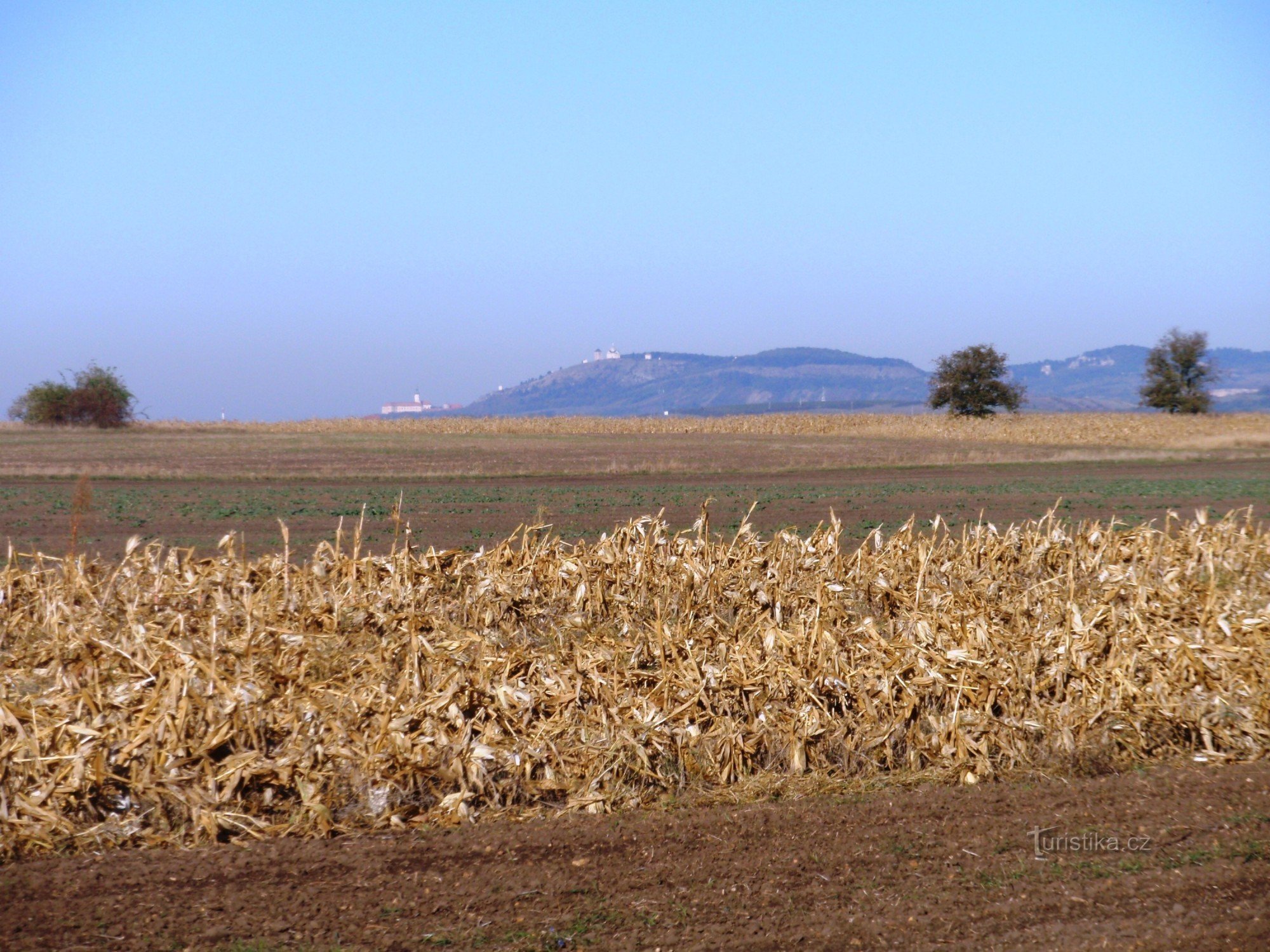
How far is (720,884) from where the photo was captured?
4.33 meters

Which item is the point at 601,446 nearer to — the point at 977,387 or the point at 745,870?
the point at 977,387

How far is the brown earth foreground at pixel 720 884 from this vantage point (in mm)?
3896

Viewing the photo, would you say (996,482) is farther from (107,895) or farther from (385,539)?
(107,895)

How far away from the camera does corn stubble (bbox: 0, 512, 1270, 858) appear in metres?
5.24

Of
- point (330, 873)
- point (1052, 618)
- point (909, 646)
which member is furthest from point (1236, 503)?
point (330, 873)

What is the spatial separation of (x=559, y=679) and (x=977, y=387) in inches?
2947

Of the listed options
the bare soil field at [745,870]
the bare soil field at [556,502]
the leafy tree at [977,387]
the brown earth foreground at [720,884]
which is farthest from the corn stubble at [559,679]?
the leafy tree at [977,387]

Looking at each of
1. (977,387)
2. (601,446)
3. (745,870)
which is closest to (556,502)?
(745,870)

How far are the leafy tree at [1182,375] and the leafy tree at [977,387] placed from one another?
10.0m

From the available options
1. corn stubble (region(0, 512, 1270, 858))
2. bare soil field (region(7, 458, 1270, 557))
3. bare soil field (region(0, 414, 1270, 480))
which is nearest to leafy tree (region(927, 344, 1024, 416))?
bare soil field (region(0, 414, 1270, 480))

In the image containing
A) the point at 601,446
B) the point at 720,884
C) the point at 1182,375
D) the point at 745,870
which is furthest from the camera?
the point at 1182,375

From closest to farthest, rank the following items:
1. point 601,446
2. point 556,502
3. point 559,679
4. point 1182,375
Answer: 1. point 559,679
2. point 556,502
3. point 601,446
4. point 1182,375

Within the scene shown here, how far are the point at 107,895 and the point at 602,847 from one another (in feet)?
6.77

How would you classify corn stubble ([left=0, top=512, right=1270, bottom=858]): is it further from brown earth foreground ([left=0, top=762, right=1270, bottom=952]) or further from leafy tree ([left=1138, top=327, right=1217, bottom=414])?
leafy tree ([left=1138, top=327, right=1217, bottom=414])
